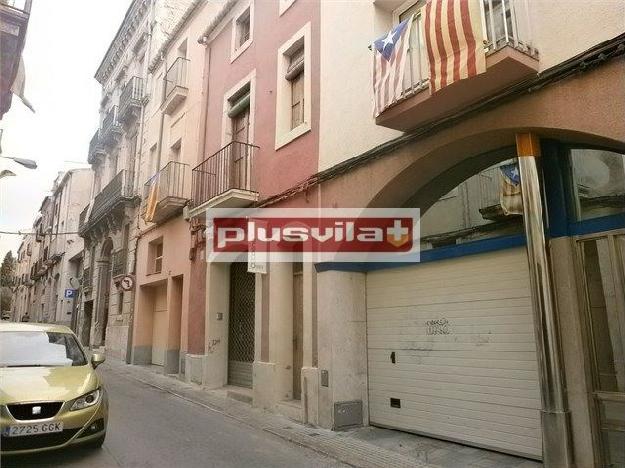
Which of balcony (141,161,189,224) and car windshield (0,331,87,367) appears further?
balcony (141,161,189,224)

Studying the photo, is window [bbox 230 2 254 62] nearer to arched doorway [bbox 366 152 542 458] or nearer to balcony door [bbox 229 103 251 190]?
balcony door [bbox 229 103 251 190]

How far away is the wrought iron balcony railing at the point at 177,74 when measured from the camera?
594 inches

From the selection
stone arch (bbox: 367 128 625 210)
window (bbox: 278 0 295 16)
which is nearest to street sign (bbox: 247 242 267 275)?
stone arch (bbox: 367 128 625 210)

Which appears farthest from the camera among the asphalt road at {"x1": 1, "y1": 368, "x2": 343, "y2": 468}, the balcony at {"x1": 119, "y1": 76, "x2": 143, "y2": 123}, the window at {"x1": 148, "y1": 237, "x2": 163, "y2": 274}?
the balcony at {"x1": 119, "y1": 76, "x2": 143, "y2": 123}

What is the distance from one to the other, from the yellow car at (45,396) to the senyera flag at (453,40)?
5160mm

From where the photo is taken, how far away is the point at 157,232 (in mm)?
15445

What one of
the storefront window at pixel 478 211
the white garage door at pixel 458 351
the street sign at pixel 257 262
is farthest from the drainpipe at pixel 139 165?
the storefront window at pixel 478 211

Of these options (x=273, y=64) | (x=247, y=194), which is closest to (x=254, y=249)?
(x=247, y=194)

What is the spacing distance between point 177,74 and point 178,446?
12.3 m

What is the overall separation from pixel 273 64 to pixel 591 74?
23.4 feet

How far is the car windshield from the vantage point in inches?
227

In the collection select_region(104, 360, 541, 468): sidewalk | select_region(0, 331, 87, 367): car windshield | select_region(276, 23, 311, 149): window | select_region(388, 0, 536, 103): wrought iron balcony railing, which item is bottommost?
select_region(104, 360, 541, 468): sidewalk

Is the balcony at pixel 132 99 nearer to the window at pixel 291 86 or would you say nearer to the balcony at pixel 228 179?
the balcony at pixel 228 179

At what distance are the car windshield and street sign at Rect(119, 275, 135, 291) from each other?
33.3 ft
